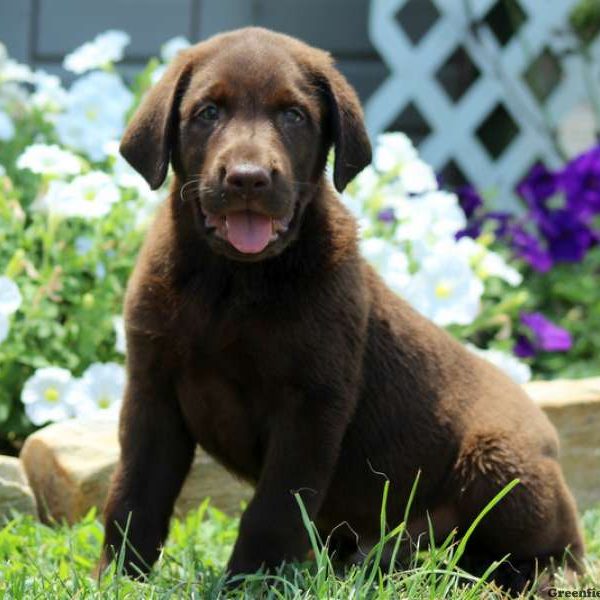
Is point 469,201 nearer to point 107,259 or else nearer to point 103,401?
point 107,259

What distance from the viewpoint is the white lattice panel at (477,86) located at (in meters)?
7.25

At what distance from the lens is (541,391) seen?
15.6ft

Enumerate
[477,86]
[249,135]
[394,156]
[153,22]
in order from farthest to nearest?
1. [153,22]
2. [477,86]
3. [394,156]
4. [249,135]

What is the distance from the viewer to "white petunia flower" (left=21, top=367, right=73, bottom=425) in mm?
4445

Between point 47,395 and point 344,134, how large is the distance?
1747 mm

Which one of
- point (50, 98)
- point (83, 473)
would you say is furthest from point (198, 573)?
point (50, 98)

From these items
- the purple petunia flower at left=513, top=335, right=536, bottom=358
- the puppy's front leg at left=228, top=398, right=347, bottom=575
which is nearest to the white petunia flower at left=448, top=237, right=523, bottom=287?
the purple petunia flower at left=513, top=335, right=536, bottom=358

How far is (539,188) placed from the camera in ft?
22.7

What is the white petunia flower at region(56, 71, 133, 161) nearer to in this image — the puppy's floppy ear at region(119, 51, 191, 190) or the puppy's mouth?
the puppy's floppy ear at region(119, 51, 191, 190)

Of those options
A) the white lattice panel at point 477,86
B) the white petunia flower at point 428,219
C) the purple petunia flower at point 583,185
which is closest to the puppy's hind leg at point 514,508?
the white petunia flower at point 428,219

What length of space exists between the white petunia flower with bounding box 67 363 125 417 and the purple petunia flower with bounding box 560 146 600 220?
3.11 m

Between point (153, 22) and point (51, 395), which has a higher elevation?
point (153, 22)

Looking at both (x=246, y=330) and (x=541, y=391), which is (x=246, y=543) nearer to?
(x=246, y=330)

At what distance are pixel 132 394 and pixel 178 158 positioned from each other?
2.06 feet
